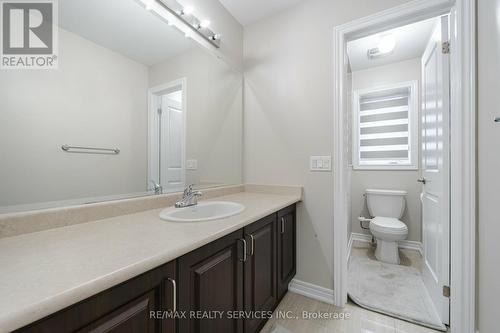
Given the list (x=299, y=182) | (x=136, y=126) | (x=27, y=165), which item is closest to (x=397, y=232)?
(x=299, y=182)

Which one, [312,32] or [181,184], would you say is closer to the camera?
[181,184]

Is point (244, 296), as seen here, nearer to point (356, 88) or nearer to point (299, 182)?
point (299, 182)

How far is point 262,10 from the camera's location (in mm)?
1849

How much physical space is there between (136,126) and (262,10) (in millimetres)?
1560

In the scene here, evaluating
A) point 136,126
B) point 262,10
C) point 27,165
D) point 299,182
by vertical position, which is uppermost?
point 262,10

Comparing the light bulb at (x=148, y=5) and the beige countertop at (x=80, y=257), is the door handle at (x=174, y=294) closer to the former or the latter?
the beige countertop at (x=80, y=257)

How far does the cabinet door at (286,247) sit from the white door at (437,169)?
3.18 ft

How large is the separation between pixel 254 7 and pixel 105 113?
1591 millimetres

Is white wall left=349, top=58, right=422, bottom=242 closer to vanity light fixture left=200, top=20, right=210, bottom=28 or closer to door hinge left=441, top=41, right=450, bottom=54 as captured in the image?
door hinge left=441, top=41, right=450, bottom=54

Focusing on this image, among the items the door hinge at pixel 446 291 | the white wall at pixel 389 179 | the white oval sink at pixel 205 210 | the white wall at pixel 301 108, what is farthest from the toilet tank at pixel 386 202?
the white oval sink at pixel 205 210

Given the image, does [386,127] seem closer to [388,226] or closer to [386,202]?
[386,202]

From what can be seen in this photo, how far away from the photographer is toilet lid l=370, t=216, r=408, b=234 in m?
2.10

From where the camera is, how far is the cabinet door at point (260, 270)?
3.60 ft

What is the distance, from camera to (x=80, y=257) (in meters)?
0.58
